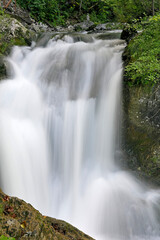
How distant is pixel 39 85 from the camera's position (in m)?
6.38

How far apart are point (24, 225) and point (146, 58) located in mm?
4525

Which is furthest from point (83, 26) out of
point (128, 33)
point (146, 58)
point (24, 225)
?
point (24, 225)

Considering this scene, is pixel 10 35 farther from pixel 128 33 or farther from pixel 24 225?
pixel 24 225

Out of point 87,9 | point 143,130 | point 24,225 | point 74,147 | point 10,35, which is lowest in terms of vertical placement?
point 74,147

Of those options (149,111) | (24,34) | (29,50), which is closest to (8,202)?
(149,111)

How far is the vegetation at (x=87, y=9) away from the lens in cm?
1325

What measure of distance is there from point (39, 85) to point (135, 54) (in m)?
3.22

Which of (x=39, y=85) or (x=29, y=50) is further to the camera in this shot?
(x=29, y=50)

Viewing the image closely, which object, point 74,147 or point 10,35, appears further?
point 10,35

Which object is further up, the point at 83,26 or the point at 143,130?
the point at 83,26

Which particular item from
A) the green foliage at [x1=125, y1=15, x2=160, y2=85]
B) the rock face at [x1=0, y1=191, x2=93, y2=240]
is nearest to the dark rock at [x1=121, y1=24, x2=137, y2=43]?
the green foliage at [x1=125, y1=15, x2=160, y2=85]

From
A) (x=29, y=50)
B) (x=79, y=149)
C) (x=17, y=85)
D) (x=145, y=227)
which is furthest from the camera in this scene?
(x=29, y=50)

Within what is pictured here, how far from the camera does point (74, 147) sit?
17.8 ft

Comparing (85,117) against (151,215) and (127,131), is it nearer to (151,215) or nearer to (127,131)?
(127,131)
